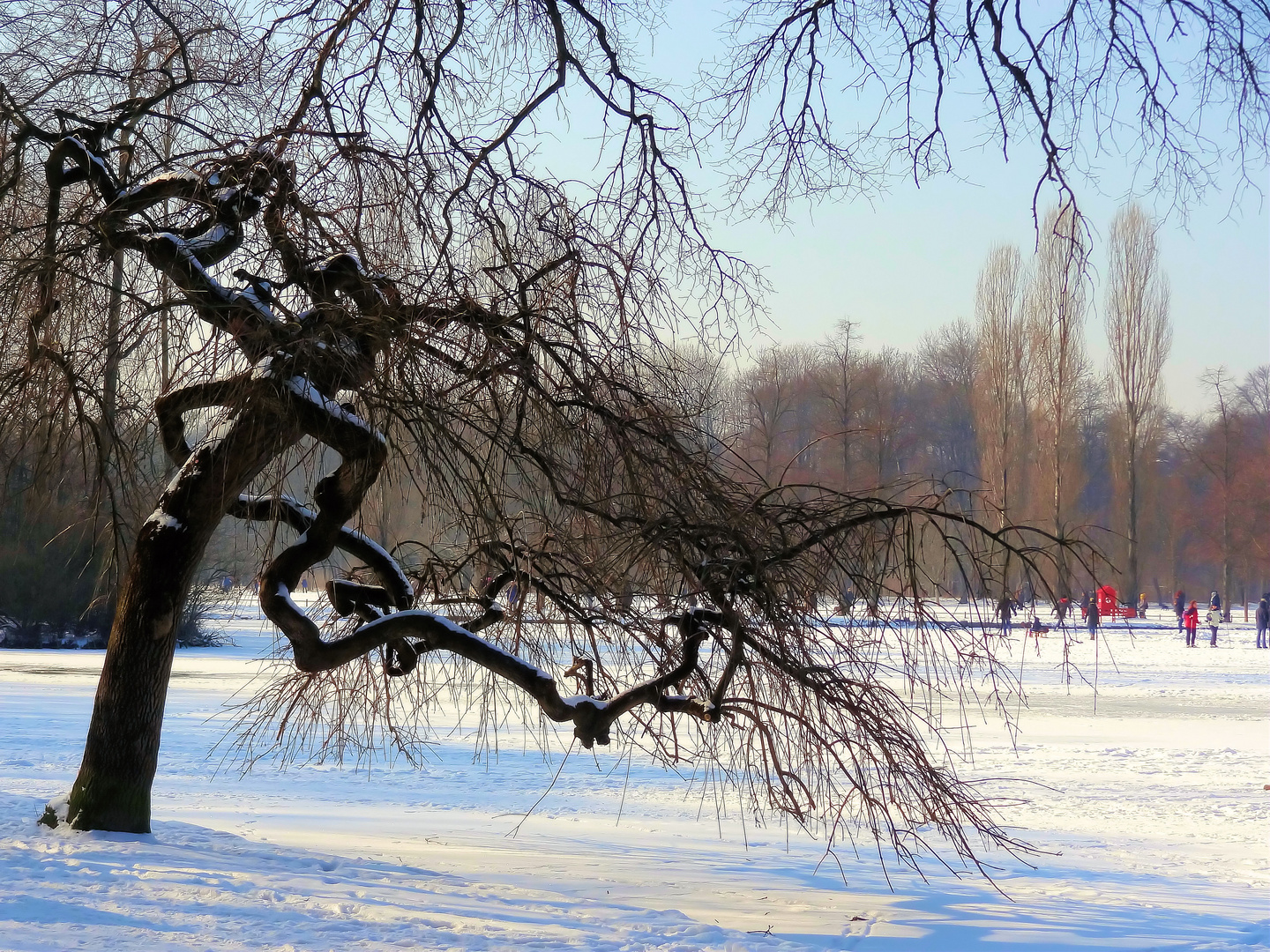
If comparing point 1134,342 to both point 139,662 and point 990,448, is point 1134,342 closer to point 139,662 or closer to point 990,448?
point 990,448

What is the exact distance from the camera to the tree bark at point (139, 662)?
6828 mm

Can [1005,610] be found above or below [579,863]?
above

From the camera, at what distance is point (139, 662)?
6895 millimetres

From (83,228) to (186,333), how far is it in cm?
91

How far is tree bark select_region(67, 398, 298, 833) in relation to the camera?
6828 mm

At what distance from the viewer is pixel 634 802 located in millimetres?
10492

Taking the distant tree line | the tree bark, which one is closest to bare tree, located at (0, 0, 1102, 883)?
the tree bark

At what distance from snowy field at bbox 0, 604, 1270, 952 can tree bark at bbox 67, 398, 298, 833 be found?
21cm

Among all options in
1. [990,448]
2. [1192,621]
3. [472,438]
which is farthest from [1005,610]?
[990,448]

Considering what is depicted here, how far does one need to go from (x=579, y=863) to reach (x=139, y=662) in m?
3.00

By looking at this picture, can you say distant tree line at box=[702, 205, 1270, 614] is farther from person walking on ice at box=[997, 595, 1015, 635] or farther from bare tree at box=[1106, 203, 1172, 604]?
person walking on ice at box=[997, 595, 1015, 635]

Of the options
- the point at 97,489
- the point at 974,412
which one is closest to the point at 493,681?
the point at 97,489

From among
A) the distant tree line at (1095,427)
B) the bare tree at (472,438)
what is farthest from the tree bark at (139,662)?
the distant tree line at (1095,427)

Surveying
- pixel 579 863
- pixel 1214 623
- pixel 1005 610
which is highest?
pixel 1005 610
